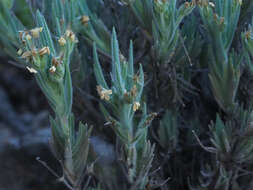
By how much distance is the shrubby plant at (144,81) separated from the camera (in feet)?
4.23

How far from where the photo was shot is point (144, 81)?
1662mm

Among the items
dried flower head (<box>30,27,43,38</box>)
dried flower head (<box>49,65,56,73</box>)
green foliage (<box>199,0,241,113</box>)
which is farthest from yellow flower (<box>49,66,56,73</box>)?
green foliage (<box>199,0,241,113</box>)

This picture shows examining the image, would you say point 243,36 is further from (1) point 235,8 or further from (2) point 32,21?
(2) point 32,21

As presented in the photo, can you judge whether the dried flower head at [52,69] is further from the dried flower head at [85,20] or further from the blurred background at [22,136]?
the blurred background at [22,136]

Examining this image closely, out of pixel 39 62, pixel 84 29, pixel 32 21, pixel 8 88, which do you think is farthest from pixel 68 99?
pixel 8 88

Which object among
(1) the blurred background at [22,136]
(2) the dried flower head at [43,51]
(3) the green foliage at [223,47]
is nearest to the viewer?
(2) the dried flower head at [43,51]

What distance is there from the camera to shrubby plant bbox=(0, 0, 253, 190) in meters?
1.29

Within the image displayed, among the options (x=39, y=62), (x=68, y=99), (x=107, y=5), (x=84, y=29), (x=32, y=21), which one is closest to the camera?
(x=39, y=62)

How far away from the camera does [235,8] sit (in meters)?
1.44

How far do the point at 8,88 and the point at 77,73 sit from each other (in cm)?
203

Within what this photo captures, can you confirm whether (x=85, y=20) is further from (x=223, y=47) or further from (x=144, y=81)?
(x=223, y=47)

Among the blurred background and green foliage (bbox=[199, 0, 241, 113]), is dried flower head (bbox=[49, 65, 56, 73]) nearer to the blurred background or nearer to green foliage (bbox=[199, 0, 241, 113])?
green foliage (bbox=[199, 0, 241, 113])

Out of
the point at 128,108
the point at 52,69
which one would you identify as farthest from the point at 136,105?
the point at 52,69

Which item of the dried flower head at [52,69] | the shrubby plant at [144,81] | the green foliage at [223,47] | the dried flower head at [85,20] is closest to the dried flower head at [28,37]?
the shrubby plant at [144,81]
